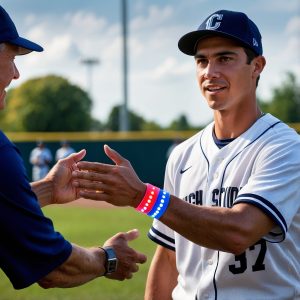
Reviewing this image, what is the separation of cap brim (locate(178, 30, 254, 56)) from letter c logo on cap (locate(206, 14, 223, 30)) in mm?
27

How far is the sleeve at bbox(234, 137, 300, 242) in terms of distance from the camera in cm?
314

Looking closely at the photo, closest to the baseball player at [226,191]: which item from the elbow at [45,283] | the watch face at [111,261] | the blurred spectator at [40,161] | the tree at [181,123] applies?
the watch face at [111,261]

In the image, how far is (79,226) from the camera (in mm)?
14883

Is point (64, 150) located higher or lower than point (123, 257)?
lower

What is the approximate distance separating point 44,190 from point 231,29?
127cm

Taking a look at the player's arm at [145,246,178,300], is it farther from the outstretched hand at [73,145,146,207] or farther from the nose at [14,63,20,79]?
the nose at [14,63,20,79]

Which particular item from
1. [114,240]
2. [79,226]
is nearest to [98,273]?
[114,240]

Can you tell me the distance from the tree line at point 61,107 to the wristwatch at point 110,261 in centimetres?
5845

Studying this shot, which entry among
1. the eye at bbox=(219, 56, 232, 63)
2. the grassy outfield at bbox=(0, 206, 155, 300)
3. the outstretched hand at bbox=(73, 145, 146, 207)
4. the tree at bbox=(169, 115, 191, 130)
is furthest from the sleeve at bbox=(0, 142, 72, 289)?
the tree at bbox=(169, 115, 191, 130)

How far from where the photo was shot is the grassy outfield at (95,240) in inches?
317

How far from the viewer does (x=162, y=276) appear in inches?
151

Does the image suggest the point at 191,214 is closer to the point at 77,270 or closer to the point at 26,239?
the point at 77,270

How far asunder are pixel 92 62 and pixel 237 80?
62.9 m

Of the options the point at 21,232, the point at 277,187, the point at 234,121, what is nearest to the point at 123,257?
the point at 21,232
